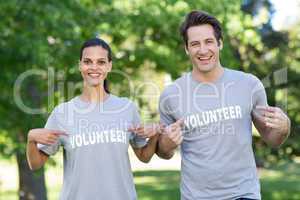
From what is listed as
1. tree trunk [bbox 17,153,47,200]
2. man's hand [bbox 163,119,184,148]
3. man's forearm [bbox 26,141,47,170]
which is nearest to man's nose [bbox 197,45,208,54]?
man's hand [bbox 163,119,184,148]

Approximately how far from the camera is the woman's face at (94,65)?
3832 mm

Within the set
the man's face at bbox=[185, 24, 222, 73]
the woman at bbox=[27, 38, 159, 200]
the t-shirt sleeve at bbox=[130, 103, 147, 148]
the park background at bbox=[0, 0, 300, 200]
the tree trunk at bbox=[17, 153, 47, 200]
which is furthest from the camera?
the tree trunk at bbox=[17, 153, 47, 200]

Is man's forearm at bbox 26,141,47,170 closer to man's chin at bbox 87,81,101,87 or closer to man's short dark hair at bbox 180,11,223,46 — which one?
man's chin at bbox 87,81,101,87

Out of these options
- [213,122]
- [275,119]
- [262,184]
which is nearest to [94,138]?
[213,122]

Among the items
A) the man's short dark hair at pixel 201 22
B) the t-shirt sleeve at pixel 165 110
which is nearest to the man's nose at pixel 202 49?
the man's short dark hair at pixel 201 22

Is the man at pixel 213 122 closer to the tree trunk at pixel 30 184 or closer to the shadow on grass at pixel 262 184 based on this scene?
the tree trunk at pixel 30 184

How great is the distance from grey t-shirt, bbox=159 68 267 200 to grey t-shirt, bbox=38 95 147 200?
14.5 inches

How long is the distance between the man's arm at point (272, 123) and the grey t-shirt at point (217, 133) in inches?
3.2

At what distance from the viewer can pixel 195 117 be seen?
3.71 metres

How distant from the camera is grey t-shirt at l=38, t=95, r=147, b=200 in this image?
365 centimetres

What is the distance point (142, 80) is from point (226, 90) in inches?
287

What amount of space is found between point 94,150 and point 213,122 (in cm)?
77

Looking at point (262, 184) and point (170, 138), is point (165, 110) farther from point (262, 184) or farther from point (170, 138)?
point (262, 184)

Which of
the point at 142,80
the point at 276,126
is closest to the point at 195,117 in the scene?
the point at 276,126
